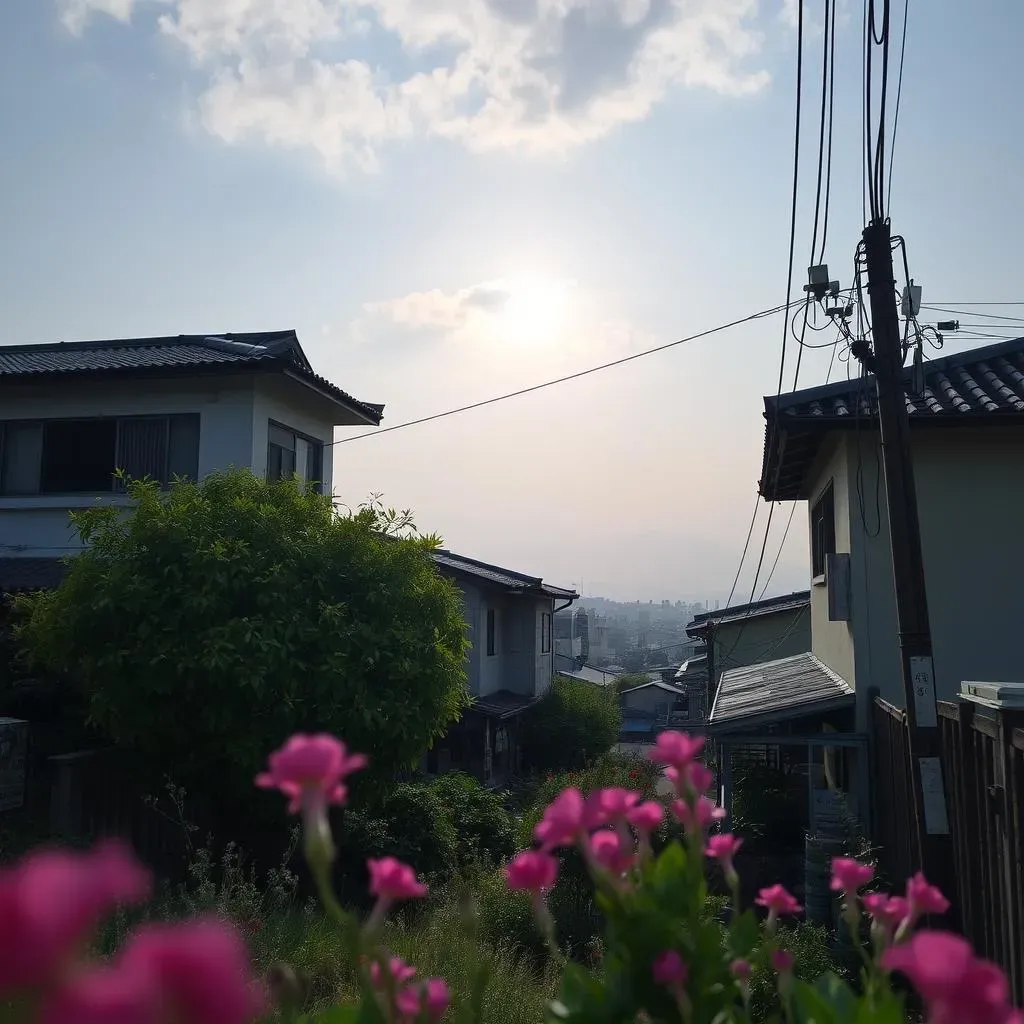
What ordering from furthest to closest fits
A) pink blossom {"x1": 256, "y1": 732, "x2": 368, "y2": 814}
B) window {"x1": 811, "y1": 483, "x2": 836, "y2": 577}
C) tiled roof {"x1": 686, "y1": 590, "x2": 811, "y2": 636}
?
tiled roof {"x1": 686, "y1": 590, "x2": 811, "y2": 636} → window {"x1": 811, "y1": 483, "x2": 836, "y2": 577} → pink blossom {"x1": 256, "y1": 732, "x2": 368, "y2": 814}

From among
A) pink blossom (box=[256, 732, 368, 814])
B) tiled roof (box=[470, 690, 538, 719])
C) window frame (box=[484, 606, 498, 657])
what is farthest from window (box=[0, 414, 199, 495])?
pink blossom (box=[256, 732, 368, 814])

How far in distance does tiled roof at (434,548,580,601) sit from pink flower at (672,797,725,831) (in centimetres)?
2212

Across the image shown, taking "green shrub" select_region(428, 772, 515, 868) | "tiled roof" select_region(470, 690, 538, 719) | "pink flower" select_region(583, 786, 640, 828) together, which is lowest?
"green shrub" select_region(428, 772, 515, 868)

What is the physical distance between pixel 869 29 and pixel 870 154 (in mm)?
892

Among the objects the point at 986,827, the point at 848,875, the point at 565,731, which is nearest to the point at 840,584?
the point at 986,827

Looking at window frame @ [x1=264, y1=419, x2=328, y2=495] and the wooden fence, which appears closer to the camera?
the wooden fence

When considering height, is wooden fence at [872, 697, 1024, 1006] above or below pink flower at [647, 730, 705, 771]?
below

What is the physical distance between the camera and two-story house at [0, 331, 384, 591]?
1381cm

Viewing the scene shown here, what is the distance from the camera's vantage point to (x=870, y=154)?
24.9 feet

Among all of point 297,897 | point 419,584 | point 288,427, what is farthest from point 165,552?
point 288,427

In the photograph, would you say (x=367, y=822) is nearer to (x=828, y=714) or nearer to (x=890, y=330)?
(x=828, y=714)

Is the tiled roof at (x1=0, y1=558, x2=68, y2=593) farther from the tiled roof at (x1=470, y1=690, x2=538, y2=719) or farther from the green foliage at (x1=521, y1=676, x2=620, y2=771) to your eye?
the green foliage at (x1=521, y1=676, x2=620, y2=771)

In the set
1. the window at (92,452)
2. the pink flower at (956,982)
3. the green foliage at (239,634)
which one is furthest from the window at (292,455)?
the pink flower at (956,982)

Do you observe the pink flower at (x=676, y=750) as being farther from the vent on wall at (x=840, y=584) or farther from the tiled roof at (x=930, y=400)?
the vent on wall at (x=840, y=584)
